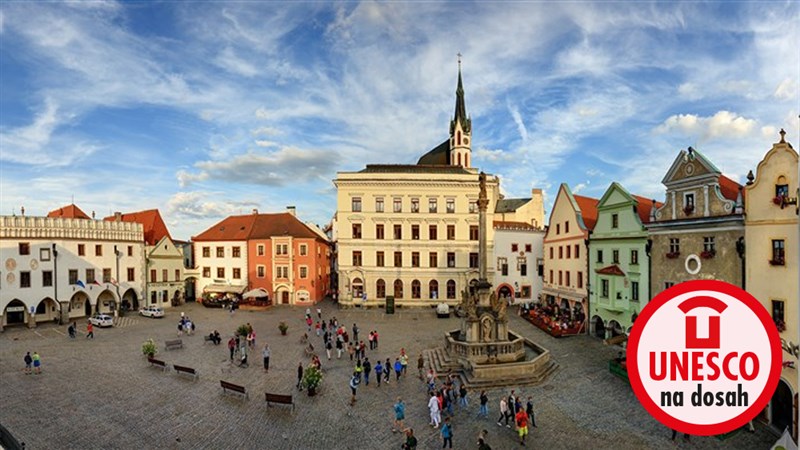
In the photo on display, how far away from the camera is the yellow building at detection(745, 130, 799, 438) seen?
17578mm

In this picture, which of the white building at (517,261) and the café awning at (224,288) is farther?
the café awning at (224,288)

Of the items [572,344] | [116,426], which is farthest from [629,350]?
[572,344]

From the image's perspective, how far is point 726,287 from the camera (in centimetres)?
423

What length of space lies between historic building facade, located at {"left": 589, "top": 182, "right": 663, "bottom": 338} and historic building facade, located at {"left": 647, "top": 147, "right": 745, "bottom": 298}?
1.28 m

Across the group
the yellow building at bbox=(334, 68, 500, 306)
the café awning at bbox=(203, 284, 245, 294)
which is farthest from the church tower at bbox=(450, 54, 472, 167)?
the café awning at bbox=(203, 284, 245, 294)

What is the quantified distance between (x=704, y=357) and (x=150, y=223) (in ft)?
198

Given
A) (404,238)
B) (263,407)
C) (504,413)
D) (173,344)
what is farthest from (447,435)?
(404,238)

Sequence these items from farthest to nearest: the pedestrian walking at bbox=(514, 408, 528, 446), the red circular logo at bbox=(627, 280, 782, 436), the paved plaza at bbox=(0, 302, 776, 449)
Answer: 1. the paved plaza at bbox=(0, 302, 776, 449)
2. the pedestrian walking at bbox=(514, 408, 528, 446)
3. the red circular logo at bbox=(627, 280, 782, 436)

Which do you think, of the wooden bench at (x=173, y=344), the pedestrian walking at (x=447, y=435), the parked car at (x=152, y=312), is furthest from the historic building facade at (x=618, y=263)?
the parked car at (x=152, y=312)

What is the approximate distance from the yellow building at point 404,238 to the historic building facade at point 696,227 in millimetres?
22174

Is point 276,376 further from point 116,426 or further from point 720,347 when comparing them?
point 720,347

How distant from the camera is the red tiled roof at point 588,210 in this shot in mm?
36188

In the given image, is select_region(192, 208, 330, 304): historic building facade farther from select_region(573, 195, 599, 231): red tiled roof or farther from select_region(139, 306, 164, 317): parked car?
select_region(573, 195, 599, 231): red tiled roof

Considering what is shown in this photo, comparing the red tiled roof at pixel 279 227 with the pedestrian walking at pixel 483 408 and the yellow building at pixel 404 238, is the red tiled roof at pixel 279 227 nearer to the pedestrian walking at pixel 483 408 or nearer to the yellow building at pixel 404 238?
the yellow building at pixel 404 238
